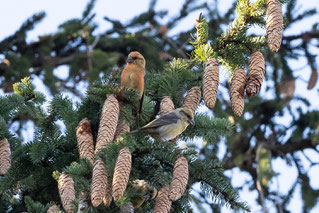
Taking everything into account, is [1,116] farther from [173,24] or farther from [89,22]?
[173,24]

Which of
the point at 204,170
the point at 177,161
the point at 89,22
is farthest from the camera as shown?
the point at 89,22

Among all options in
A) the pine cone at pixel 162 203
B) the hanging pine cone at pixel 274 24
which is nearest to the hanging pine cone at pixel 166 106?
the pine cone at pixel 162 203

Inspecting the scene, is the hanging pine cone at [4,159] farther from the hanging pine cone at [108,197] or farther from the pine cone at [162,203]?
the pine cone at [162,203]

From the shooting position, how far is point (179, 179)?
2.54 meters

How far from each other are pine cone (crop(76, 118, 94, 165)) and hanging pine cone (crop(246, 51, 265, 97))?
2.82ft

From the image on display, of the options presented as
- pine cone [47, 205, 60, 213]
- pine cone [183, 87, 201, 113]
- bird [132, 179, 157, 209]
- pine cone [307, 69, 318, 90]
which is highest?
pine cone [307, 69, 318, 90]

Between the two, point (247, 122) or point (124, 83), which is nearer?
point (124, 83)

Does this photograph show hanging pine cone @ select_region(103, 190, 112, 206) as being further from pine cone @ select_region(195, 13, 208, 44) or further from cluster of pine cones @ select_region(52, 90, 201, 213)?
pine cone @ select_region(195, 13, 208, 44)

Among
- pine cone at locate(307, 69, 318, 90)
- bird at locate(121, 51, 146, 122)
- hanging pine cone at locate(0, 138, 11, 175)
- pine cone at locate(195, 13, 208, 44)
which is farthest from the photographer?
pine cone at locate(307, 69, 318, 90)

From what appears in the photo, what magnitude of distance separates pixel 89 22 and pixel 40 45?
0.68m

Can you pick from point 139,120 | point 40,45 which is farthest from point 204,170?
point 40,45

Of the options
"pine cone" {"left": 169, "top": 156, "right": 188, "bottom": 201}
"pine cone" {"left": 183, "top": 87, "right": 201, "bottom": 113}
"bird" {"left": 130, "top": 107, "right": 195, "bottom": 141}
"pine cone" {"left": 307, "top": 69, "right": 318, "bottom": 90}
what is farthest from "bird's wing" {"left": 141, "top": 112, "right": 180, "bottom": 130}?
"pine cone" {"left": 307, "top": 69, "right": 318, "bottom": 90}

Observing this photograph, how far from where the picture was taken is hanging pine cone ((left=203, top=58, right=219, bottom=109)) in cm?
290

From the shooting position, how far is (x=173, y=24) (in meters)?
5.90
